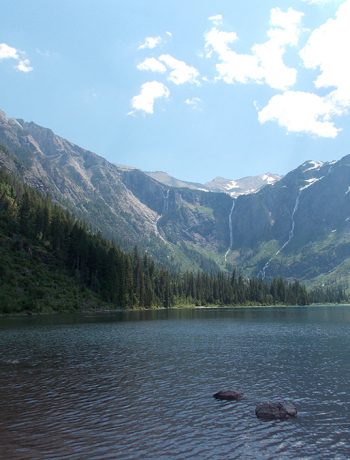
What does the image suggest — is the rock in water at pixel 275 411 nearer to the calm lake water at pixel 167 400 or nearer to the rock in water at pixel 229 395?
the calm lake water at pixel 167 400

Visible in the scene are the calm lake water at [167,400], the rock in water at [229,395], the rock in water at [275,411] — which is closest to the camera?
the calm lake water at [167,400]

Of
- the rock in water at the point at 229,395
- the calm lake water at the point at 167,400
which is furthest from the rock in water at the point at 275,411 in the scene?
the rock in water at the point at 229,395

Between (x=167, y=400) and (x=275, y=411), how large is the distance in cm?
995

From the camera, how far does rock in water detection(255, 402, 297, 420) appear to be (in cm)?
3238

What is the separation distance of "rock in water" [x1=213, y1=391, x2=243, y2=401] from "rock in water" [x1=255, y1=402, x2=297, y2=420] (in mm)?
4840

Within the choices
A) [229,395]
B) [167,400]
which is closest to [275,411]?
[229,395]

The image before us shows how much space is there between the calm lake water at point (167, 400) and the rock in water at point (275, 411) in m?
0.70

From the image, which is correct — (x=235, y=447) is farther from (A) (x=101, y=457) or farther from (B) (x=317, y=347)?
(B) (x=317, y=347)

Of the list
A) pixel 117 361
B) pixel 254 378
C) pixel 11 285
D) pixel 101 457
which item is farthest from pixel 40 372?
pixel 11 285

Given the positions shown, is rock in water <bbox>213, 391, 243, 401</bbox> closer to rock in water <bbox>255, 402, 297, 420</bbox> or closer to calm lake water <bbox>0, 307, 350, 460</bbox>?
calm lake water <bbox>0, 307, 350, 460</bbox>

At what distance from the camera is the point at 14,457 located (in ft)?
79.6

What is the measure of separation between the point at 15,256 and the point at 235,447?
160m

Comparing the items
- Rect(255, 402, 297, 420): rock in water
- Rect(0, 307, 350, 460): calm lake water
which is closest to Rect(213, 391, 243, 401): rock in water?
Rect(0, 307, 350, 460): calm lake water

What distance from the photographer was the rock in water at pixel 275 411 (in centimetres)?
3238
